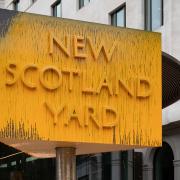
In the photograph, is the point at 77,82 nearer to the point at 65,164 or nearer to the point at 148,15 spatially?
the point at 65,164

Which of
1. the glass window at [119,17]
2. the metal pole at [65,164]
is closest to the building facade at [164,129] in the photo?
the glass window at [119,17]

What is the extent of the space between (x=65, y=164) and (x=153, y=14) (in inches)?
591

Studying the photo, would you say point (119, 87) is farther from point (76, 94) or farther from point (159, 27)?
point (159, 27)

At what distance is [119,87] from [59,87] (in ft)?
5.73

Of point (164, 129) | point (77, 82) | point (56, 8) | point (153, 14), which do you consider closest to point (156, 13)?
point (153, 14)

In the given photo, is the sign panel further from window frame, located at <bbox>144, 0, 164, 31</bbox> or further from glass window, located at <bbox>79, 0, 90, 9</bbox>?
glass window, located at <bbox>79, 0, 90, 9</bbox>

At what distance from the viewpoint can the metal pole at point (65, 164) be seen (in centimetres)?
1688

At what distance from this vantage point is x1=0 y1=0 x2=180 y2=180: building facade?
28.2 meters

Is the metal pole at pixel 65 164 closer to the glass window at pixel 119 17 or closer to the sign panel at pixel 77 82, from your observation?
the sign panel at pixel 77 82

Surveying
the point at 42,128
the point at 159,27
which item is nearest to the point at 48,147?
the point at 42,128

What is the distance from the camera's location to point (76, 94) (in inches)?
644

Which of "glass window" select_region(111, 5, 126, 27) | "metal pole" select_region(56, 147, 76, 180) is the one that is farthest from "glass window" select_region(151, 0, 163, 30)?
"metal pole" select_region(56, 147, 76, 180)

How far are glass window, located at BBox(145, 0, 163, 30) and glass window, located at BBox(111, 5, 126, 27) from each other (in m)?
2.11

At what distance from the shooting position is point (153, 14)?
99.6 ft
